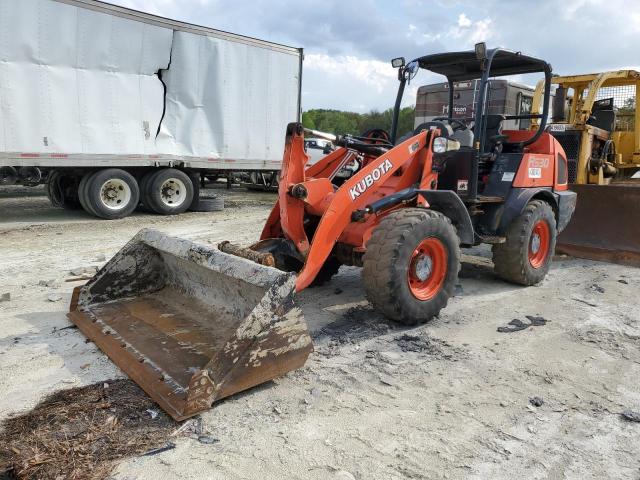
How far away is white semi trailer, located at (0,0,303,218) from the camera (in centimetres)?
904

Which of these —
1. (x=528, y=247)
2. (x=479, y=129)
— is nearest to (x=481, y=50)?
(x=479, y=129)

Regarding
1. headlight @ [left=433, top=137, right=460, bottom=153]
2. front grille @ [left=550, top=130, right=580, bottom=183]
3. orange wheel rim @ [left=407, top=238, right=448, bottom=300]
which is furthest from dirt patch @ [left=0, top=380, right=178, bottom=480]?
front grille @ [left=550, top=130, right=580, bottom=183]

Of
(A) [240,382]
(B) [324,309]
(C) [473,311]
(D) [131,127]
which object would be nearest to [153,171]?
(D) [131,127]

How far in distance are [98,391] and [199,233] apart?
5929 millimetres

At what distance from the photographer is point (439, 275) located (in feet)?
15.2

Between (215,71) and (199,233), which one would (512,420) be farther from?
(215,71)

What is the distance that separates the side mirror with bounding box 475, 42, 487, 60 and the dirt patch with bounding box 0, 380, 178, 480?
409 cm

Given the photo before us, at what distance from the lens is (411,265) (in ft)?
14.5

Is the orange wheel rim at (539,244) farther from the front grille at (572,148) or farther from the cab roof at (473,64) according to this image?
the front grille at (572,148)

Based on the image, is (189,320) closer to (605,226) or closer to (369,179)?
(369,179)

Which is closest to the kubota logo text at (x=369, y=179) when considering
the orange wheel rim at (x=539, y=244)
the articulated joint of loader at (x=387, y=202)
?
the articulated joint of loader at (x=387, y=202)

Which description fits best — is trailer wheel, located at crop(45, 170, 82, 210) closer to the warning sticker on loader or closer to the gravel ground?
the gravel ground

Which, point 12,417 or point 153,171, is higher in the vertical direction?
point 153,171

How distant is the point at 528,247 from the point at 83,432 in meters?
4.85
